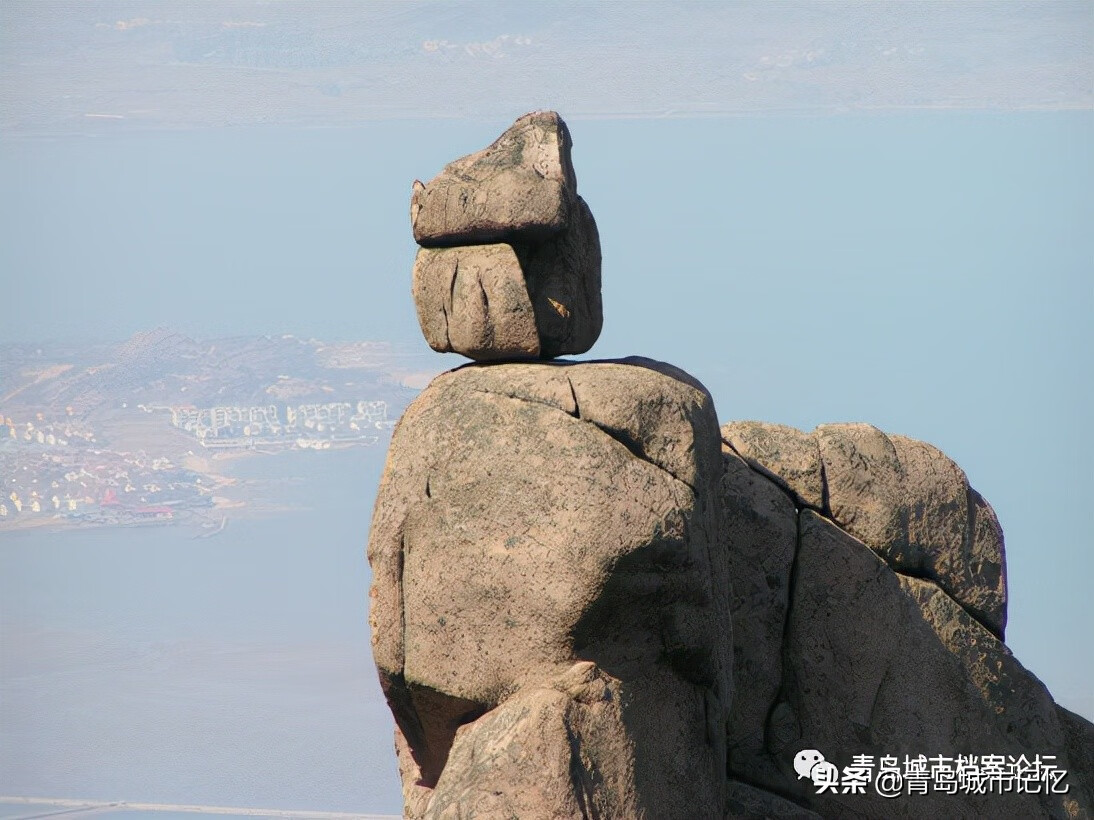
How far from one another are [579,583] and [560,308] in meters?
1.40

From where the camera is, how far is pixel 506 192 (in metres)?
7.64

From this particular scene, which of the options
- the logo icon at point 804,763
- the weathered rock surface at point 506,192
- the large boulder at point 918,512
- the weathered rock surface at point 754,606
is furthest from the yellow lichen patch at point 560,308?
the logo icon at point 804,763

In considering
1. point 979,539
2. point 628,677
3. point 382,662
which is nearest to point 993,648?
point 979,539

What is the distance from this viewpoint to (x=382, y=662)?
7621 mm

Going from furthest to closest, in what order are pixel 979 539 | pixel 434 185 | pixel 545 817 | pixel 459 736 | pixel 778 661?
pixel 979 539 → pixel 778 661 → pixel 434 185 → pixel 459 736 → pixel 545 817

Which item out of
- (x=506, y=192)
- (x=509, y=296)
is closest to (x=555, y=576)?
(x=509, y=296)

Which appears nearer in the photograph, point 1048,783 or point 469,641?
point 469,641

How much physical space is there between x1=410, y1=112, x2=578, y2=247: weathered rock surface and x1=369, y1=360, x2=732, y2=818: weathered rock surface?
0.63 metres

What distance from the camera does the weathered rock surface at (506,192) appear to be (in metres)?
7.62

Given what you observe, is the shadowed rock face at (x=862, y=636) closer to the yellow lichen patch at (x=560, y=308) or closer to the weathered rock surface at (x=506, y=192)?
the yellow lichen patch at (x=560, y=308)

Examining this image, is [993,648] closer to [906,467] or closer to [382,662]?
[906,467]

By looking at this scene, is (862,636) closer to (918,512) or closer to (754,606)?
(754,606)

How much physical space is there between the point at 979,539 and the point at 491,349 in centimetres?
353

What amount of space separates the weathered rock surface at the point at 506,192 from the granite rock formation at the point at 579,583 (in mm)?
12
